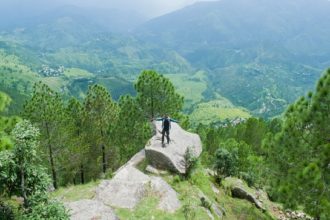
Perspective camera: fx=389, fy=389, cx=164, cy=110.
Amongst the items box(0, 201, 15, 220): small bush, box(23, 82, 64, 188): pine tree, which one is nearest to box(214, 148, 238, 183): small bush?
box(23, 82, 64, 188): pine tree

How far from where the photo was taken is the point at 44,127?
46.5 metres

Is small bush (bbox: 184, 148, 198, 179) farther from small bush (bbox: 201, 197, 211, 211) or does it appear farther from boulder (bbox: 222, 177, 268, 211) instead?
boulder (bbox: 222, 177, 268, 211)

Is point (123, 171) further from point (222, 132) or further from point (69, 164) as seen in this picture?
point (222, 132)

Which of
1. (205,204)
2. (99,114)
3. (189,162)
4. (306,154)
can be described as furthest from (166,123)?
(99,114)

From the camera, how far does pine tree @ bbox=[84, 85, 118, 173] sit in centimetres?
5069

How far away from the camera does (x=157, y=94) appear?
48688mm

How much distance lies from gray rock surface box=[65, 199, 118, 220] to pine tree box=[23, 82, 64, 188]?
2108 cm

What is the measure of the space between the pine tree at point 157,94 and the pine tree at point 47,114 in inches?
398

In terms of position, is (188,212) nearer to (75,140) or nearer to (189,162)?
(189,162)

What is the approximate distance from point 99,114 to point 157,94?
8.55 m

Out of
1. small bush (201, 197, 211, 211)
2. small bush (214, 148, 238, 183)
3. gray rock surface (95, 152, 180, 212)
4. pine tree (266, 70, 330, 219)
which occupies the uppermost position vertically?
pine tree (266, 70, 330, 219)

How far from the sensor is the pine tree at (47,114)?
1794 inches

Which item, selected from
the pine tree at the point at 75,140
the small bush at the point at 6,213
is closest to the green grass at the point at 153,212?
the small bush at the point at 6,213

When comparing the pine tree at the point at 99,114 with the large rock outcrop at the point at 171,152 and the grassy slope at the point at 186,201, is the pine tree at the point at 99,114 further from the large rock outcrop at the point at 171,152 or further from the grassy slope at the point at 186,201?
the grassy slope at the point at 186,201
